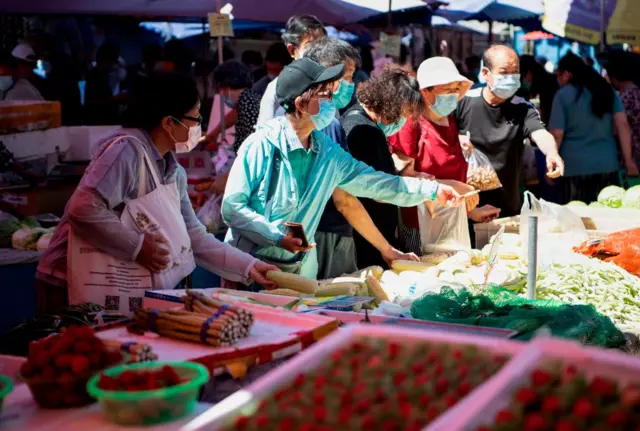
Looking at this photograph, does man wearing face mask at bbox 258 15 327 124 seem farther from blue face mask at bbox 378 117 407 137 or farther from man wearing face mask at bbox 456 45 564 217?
man wearing face mask at bbox 456 45 564 217

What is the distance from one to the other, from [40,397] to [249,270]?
67.0 inches

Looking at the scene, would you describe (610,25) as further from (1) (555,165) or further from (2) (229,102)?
(2) (229,102)

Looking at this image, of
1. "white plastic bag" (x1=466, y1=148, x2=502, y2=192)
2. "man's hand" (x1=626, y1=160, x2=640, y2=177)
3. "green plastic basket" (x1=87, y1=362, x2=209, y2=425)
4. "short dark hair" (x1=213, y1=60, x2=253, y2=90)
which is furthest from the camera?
"man's hand" (x1=626, y1=160, x2=640, y2=177)

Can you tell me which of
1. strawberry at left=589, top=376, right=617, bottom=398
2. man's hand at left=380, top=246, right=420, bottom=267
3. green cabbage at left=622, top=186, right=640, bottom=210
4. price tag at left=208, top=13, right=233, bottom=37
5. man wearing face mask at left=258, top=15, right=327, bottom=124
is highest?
price tag at left=208, top=13, right=233, bottom=37

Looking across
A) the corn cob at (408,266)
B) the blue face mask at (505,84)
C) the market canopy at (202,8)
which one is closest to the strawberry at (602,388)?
the corn cob at (408,266)

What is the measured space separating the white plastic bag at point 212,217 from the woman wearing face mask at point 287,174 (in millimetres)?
1696

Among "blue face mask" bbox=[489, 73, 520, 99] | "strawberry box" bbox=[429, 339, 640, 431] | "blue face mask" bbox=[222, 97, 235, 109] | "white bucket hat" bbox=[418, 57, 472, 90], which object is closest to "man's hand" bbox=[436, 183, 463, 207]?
"white bucket hat" bbox=[418, 57, 472, 90]

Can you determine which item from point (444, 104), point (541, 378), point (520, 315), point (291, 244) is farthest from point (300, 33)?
point (541, 378)

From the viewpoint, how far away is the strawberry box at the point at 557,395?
180 centimetres

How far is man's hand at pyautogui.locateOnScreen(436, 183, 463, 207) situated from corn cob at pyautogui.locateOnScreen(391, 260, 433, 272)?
368 millimetres

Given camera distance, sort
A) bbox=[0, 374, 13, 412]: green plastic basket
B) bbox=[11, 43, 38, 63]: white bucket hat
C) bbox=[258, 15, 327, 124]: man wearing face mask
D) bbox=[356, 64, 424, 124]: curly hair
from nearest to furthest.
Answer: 1. bbox=[0, 374, 13, 412]: green plastic basket
2. bbox=[356, 64, 424, 124]: curly hair
3. bbox=[258, 15, 327, 124]: man wearing face mask
4. bbox=[11, 43, 38, 63]: white bucket hat

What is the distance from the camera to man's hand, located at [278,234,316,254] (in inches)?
162

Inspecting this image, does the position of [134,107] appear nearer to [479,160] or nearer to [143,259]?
[143,259]

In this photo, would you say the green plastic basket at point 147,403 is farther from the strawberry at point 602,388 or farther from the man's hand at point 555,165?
the man's hand at point 555,165
